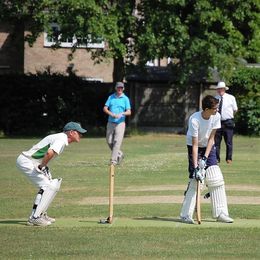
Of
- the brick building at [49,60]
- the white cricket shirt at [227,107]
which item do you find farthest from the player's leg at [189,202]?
the brick building at [49,60]

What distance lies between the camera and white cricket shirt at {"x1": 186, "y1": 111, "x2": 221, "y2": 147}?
470 inches

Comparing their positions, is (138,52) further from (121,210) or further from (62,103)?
(121,210)

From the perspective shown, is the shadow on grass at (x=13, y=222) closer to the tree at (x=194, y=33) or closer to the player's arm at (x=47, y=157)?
the player's arm at (x=47, y=157)

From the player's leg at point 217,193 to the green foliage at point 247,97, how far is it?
69.0 ft

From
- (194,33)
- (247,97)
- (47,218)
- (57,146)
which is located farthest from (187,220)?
(247,97)

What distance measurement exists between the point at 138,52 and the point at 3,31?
13.3 m

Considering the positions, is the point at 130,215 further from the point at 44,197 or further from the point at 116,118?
the point at 116,118

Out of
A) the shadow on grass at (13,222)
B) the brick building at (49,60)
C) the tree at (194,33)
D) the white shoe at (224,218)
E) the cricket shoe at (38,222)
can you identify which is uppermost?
the tree at (194,33)

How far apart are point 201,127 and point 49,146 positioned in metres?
2.20

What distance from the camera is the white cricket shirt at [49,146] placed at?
11.3 m

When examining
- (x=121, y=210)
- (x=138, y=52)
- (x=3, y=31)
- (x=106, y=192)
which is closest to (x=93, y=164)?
(x=106, y=192)

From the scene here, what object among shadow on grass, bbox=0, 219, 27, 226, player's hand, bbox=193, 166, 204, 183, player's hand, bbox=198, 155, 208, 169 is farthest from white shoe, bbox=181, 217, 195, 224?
shadow on grass, bbox=0, 219, 27, 226

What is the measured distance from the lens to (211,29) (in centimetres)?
3253

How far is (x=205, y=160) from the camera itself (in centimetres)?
1200
